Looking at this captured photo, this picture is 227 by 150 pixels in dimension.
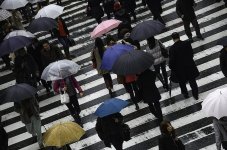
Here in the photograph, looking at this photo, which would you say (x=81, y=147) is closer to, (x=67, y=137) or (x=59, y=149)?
(x=59, y=149)

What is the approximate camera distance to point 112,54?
11195mm

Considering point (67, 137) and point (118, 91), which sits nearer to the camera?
point (67, 137)

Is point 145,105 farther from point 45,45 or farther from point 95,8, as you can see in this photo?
point 95,8

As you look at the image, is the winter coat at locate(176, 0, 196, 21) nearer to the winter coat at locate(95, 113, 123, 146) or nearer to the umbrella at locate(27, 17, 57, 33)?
the umbrella at locate(27, 17, 57, 33)

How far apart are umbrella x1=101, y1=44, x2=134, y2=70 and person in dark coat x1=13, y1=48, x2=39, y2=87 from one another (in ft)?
8.93

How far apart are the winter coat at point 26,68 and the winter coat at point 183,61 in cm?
393

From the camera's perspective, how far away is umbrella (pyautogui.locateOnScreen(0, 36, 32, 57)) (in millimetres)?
13336

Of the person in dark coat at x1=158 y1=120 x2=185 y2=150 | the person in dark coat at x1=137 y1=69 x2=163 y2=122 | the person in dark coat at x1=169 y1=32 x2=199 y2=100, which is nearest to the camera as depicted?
the person in dark coat at x1=158 y1=120 x2=185 y2=150

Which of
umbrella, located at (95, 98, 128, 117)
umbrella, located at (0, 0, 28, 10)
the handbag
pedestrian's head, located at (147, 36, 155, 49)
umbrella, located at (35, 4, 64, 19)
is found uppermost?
umbrella, located at (0, 0, 28, 10)

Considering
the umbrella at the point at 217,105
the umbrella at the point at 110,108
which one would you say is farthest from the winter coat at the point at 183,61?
the umbrella at the point at 217,105

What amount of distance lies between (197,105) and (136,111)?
1537 millimetres

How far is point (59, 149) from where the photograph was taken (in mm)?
10148

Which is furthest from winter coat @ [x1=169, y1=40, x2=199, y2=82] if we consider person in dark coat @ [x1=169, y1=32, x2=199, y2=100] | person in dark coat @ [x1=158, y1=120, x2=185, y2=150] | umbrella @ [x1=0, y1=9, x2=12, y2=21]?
umbrella @ [x1=0, y1=9, x2=12, y2=21]

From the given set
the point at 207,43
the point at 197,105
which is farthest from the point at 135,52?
the point at 207,43
